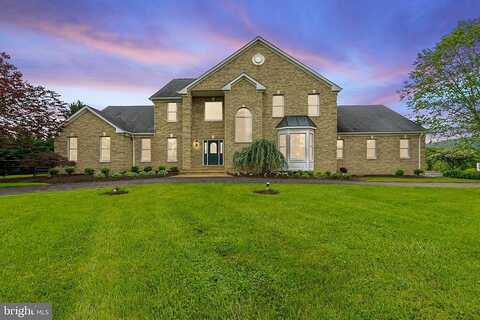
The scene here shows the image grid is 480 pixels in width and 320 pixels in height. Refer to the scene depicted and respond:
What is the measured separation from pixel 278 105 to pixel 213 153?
755cm

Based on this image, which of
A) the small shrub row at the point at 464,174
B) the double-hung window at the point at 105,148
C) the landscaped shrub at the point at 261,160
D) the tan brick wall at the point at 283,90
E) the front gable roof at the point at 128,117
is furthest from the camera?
the double-hung window at the point at 105,148

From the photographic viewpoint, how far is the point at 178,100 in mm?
21750

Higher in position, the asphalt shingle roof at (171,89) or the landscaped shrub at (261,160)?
the asphalt shingle roof at (171,89)

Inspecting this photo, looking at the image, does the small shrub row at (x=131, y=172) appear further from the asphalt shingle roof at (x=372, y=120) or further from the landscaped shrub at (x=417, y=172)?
the landscaped shrub at (x=417, y=172)

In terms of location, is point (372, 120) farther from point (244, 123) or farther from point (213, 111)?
point (213, 111)

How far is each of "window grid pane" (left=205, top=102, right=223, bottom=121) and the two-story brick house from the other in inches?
3.8

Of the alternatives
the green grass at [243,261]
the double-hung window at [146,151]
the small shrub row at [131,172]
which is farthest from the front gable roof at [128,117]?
the green grass at [243,261]

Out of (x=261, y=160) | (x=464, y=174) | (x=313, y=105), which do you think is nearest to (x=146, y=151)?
(x=261, y=160)

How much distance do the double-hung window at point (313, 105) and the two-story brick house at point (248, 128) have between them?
9 cm

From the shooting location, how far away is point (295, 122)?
1927cm

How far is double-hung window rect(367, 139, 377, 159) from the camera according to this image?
2230 centimetres

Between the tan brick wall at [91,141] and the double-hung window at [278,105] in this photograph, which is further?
the tan brick wall at [91,141]

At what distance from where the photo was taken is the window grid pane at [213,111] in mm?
21844

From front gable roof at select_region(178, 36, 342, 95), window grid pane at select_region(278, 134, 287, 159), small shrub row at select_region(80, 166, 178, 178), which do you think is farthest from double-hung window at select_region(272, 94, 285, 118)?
small shrub row at select_region(80, 166, 178, 178)
